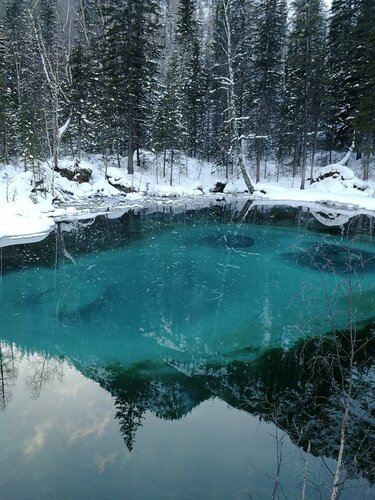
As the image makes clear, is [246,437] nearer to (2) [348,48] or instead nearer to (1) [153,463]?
(1) [153,463]

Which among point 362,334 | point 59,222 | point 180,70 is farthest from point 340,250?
point 180,70

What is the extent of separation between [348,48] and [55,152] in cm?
2943

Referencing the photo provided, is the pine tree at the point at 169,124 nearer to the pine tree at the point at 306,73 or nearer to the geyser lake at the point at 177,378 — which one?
the pine tree at the point at 306,73

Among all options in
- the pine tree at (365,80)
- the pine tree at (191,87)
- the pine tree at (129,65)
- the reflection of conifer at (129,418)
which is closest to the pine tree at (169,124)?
the pine tree at (129,65)

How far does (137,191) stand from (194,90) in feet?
52.2

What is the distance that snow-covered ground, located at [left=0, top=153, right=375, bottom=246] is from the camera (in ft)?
77.3

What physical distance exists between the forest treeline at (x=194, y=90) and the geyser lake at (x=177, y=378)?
64.6ft

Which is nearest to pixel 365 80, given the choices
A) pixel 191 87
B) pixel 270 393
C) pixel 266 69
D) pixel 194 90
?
pixel 266 69

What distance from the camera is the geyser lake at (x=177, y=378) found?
5.80 metres

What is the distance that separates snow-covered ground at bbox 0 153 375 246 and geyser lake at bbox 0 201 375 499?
6.36 metres

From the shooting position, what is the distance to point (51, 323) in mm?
A: 11062

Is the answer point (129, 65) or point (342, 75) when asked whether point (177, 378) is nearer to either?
point (129, 65)

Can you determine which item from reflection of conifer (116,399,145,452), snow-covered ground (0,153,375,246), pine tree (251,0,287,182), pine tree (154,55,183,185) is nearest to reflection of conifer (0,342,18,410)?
reflection of conifer (116,399,145,452)

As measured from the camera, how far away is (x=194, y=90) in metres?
43.8
